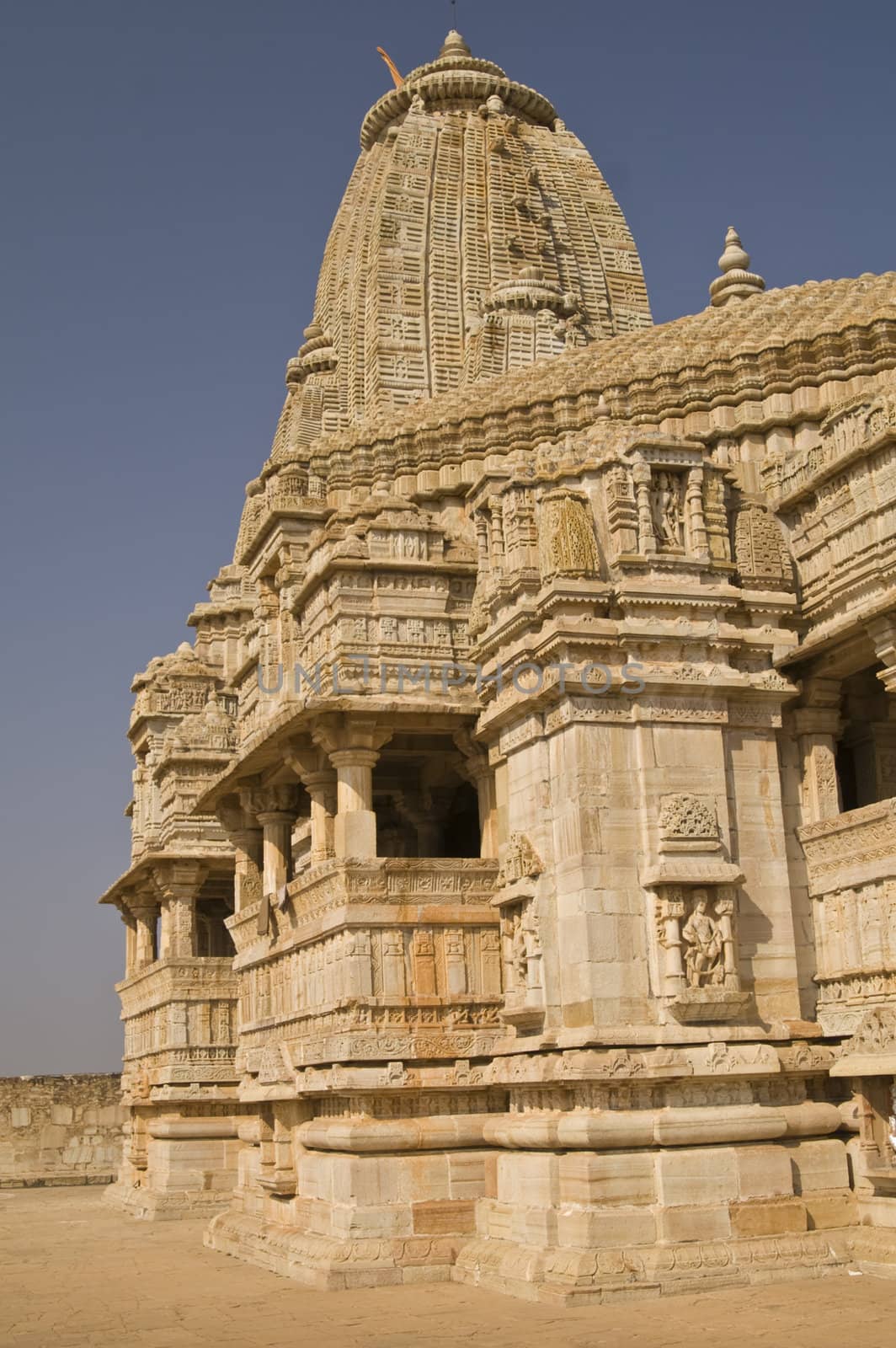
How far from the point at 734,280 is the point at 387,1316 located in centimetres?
1723

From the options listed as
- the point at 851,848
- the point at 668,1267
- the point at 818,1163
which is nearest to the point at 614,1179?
the point at 668,1267

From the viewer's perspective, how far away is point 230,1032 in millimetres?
34625

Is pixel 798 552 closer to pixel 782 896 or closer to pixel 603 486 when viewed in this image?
pixel 603 486

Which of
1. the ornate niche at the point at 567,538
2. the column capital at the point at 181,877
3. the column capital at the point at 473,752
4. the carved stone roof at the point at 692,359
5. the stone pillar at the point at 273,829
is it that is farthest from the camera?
the column capital at the point at 181,877

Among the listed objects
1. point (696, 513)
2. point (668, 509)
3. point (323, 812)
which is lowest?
point (323, 812)

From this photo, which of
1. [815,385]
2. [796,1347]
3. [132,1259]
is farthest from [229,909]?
[796,1347]

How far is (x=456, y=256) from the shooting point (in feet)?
143

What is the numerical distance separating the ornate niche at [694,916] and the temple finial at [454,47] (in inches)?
1530

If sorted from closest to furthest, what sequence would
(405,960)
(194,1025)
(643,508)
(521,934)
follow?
1. (521,934)
2. (643,508)
3. (405,960)
4. (194,1025)

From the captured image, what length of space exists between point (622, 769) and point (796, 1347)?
6523 mm

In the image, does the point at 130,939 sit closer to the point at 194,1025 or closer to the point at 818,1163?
the point at 194,1025

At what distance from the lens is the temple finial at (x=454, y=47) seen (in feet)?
168

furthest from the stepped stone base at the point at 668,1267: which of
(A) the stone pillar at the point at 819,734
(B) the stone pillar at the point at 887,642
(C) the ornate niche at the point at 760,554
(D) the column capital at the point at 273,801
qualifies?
(D) the column capital at the point at 273,801

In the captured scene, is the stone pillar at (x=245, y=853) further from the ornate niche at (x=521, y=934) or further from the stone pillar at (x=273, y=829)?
the ornate niche at (x=521, y=934)
